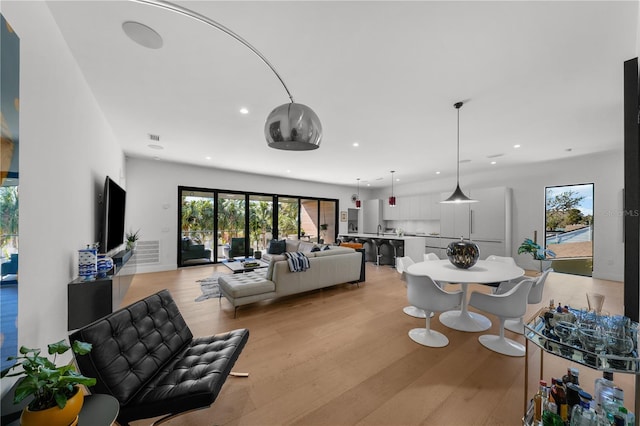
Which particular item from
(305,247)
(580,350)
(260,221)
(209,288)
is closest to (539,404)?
(580,350)

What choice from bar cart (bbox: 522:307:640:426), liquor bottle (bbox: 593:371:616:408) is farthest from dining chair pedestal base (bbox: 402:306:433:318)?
liquor bottle (bbox: 593:371:616:408)

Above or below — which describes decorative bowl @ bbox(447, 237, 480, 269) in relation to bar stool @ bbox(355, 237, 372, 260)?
above

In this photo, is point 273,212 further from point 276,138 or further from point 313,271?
point 276,138

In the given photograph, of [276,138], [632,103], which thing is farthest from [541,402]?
[276,138]

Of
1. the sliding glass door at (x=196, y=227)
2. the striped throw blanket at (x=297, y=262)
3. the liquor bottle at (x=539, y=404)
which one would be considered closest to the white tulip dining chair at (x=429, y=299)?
the liquor bottle at (x=539, y=404)

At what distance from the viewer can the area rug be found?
4.15 m

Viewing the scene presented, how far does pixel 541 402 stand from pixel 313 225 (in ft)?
26.8

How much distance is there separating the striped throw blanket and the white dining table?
5.24ft

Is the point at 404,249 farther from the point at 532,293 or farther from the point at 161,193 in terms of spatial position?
the point at 161,193

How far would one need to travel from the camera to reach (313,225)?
934 cm

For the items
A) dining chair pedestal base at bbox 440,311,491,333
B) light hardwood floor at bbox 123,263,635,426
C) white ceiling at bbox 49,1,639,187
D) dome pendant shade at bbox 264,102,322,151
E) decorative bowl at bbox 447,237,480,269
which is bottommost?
light hardwood floor at bbox 123,263,635,426

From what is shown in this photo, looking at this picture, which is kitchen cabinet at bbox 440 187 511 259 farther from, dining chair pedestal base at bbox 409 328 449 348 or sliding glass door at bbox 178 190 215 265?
sliding glass door at bbox 178 190 215 265

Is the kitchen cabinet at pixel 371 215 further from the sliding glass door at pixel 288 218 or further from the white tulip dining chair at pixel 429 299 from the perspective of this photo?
the white tulip dining chair at pixel 429 299

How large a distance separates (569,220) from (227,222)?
29.0 ft
